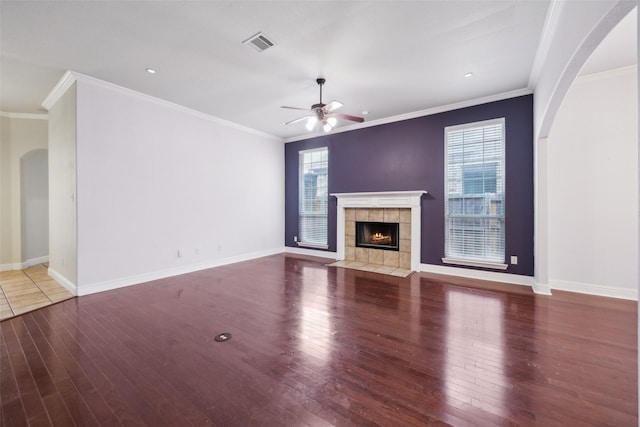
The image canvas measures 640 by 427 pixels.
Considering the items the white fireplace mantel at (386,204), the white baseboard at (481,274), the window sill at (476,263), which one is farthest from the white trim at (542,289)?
the white fireplace mantel at (386,204)

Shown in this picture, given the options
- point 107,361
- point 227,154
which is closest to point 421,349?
point 107,361

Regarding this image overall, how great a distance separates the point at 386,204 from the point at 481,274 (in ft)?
6.89

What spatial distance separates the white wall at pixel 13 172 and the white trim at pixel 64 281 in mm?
1267

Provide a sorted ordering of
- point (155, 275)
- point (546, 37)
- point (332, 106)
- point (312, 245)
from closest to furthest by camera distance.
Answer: point (546, 37), point (332, 106), point (155, 275), point (312, 245)

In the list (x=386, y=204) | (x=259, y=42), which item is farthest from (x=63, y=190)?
(x=386, y=204)

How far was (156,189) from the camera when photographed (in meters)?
4.66

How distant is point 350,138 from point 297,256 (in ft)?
10.2

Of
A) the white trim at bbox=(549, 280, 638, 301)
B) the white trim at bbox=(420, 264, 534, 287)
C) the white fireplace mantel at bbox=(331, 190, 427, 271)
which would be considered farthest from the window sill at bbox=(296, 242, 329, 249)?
the white trim at bbox=(549, 280, 638, 301)

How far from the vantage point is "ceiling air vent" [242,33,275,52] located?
2894 millimetres

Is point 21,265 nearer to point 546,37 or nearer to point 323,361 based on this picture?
point 323,361

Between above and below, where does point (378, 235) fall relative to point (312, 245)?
above

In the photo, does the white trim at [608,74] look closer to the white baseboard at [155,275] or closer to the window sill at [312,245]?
the window sill at [312,245]

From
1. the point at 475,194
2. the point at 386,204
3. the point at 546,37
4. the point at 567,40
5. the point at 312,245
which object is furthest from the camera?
the point at 312,245

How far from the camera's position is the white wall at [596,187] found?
3.63 meters
